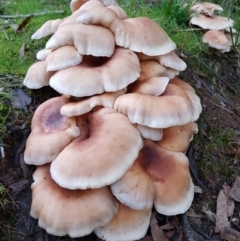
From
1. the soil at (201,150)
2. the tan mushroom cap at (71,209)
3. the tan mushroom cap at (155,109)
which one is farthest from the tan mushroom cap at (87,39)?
the tan mushroom cap at (71,209)

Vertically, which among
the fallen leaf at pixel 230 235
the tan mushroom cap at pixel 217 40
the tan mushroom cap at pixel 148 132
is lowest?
the fallen leaf at pixel 230 235

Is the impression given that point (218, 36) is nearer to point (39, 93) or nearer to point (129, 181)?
point (39, 93)

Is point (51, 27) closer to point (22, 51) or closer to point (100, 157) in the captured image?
point (22, 51)

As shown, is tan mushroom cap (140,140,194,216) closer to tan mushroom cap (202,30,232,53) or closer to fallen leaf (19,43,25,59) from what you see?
fallen leaf (19,43,25,59)

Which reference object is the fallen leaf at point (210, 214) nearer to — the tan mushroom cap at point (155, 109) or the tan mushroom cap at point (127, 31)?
the tan mushroom cap at point (155, 109)

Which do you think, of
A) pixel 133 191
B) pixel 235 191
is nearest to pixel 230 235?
pixel 235 191

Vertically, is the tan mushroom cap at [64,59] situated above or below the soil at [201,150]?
above

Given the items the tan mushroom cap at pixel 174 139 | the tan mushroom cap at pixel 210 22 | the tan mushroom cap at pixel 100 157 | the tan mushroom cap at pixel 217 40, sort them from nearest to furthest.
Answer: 1. the tan mushroom cap at pixel 100 157
2. the tan mushroom cap at pixel 174 139
3. the tan mushroom cap at pixel 217 40
4. the tan mushroom cap at pixel 210 22
